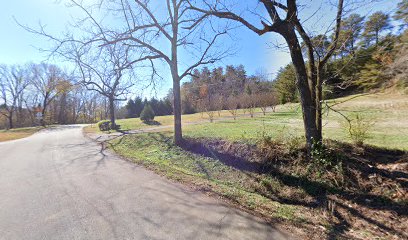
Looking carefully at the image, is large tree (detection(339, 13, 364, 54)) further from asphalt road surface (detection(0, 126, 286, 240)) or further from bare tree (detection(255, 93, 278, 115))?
bare tree (detection(255, 93, 278, 115))

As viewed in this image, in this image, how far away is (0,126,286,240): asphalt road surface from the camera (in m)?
2.84

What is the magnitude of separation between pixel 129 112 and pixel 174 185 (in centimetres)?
4731

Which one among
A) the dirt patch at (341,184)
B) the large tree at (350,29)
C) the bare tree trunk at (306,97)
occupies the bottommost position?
the dirt patch at (341,184)

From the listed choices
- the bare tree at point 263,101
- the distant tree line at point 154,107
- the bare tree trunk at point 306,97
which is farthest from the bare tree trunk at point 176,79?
the distant tree line at point 154,107

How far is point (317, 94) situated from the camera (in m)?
5.34

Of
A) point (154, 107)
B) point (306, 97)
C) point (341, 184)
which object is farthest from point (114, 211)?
point (154, 107)

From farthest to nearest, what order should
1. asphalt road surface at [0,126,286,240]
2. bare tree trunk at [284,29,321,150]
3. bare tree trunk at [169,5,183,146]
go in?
bare tree trunk at [169,5,183,146]
bare tree trunk at [284,29,321,150]
asphalt road surface at [0,126,286,240]

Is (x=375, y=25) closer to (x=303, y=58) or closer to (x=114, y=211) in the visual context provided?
(x=303, y=58)

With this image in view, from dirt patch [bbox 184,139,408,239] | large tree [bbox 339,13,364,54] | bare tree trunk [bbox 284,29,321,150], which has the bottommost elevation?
dirt patch [bbox 184,139,408,239]

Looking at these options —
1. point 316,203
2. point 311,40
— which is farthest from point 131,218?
point 311,40

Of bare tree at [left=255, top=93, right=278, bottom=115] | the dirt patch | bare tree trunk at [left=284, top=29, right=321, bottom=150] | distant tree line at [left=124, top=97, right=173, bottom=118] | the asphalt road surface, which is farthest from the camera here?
distant tree line at [left=124, top=97, right=173, bottom=118]

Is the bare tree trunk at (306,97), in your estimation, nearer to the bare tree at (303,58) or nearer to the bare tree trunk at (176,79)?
the bare tree at (303,58)

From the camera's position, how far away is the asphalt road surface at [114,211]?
2.84 metres

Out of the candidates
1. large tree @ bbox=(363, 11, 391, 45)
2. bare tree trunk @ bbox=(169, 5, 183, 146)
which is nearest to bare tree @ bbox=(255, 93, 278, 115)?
bare tree trunk @ bbox=(169, 5, 183, 146)
